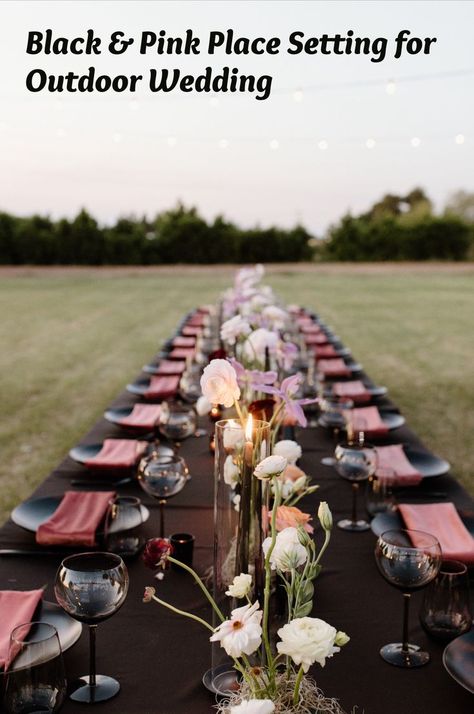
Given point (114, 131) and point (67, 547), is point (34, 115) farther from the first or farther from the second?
point (67, 547)

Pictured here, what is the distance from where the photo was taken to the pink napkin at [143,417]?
10.2ft

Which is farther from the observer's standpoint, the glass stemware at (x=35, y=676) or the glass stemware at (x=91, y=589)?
the glass stemware at (x=91, y=589)

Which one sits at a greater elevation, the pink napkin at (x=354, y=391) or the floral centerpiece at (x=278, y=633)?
the floral centerpiece at (x=278, y=633)

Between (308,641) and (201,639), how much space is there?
64 cm

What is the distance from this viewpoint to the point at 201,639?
1449 mm

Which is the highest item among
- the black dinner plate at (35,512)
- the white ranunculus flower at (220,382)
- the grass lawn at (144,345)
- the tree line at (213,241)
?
the tree line at (213,241)

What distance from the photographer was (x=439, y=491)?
2391 mm

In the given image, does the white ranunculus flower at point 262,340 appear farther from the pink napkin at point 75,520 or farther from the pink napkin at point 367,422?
the pink napkin at point 75,520

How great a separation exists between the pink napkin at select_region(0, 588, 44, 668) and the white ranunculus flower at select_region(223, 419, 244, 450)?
→ 19.1 inches

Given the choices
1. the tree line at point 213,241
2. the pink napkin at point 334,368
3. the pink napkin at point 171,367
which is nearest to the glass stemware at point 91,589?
the pink napkin at point 171,367

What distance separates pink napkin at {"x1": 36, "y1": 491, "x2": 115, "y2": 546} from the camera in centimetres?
185

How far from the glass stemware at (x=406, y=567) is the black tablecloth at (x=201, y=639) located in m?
0.03

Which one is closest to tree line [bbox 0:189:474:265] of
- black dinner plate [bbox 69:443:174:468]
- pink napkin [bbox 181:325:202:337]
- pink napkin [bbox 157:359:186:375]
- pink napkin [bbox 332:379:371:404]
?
pink napkin [bbox 181:325:202:337]

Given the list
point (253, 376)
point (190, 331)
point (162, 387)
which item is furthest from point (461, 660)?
point (190, 331)
